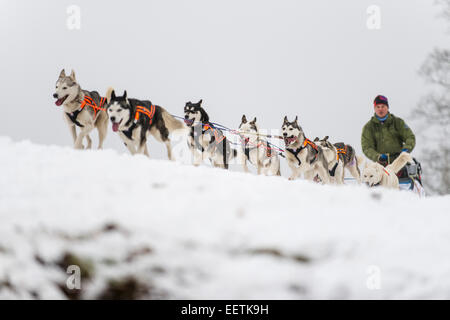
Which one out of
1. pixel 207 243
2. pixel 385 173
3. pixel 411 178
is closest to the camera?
pixel 207 243

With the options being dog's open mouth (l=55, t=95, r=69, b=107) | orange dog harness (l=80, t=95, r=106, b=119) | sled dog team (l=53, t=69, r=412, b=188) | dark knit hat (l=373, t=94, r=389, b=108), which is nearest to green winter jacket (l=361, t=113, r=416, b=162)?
dark knit hat (l=373, t=94, r=389, b=108)

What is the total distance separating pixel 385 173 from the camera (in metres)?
6.14

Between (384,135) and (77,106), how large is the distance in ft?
14.3

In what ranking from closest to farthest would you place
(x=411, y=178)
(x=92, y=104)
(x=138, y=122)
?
1. (x=138, y=122)
2. (x=92, y=104)
3. (x=411, y=178)

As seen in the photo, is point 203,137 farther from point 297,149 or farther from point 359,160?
point 359,160

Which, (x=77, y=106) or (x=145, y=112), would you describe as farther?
(x=77, y=106)

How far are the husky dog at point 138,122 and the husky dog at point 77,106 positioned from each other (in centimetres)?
47

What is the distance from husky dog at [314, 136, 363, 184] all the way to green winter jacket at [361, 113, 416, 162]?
4.46 ft

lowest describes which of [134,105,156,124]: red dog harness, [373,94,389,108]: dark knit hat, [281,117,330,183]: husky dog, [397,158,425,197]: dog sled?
[397,158,425,197]: dog sled

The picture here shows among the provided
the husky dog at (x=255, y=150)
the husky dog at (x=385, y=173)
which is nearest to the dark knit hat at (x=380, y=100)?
the husky dog at (x=385, y=173)

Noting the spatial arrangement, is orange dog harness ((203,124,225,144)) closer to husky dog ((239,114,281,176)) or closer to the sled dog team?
the sled dog team

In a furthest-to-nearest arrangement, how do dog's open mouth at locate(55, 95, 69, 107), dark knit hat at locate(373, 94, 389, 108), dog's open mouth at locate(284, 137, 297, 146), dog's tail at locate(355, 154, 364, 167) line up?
dog's tail at locate(355, 154, 364, 167)
dog's open mouth at locate(284, 137, 297, 146)
dark knit hat at locate(373, 94, 389, 108)
dog's open mouth at locate(55, 95, 69, 107)

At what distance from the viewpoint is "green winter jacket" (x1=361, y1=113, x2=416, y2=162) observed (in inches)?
252

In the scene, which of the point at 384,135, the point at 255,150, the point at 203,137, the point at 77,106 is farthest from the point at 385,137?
the point at 77,106
